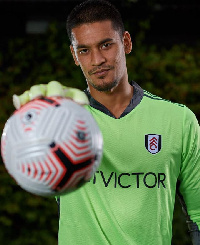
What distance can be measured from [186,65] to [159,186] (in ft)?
9.60

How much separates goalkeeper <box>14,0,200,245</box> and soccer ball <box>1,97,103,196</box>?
0.65 meters

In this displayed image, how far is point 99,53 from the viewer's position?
295cm

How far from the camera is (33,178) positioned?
2275 millimetres

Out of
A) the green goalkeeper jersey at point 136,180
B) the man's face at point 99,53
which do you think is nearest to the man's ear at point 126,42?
the man's face at point 99,53

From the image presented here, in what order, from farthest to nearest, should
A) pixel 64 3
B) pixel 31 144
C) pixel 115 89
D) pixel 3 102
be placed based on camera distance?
pixel 64 3, pixel 3 102, pixel 115 89, pixel 31 144

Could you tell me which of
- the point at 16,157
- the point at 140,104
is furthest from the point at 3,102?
the point at 16,157

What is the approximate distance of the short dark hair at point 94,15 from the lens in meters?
3.05

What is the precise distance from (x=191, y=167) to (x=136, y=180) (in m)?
0.36

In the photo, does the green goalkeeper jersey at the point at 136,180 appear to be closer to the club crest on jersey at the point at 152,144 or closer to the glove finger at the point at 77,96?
the club crest on jersey at the point at 152,144

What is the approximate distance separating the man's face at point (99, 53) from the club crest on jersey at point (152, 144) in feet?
1.16

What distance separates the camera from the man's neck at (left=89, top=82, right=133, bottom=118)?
3139 mm

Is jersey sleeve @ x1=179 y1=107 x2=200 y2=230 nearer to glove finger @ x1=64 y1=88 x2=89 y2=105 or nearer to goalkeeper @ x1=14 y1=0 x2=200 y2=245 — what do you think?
goalkeeper @ x1=14 y1=0 x2=200 y2=245

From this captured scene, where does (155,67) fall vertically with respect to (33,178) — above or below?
above

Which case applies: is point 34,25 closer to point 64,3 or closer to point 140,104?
point 64,3
